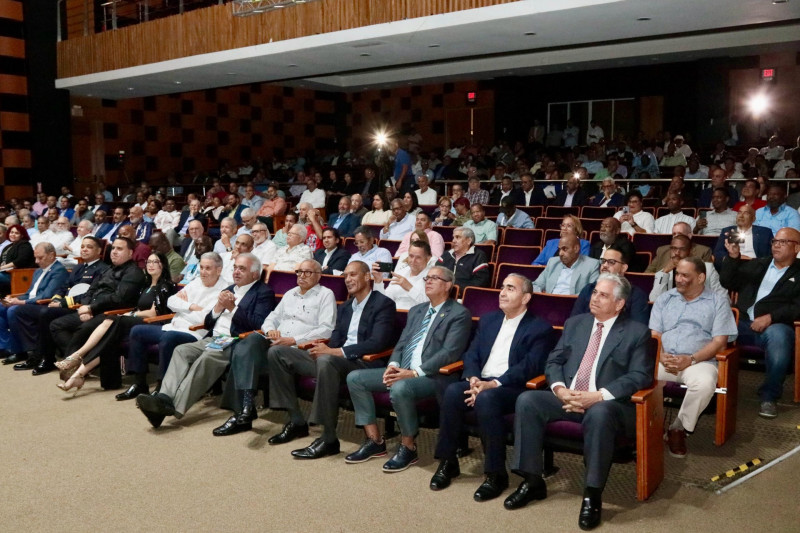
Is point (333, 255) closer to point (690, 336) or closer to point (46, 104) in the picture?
point (690, 336)

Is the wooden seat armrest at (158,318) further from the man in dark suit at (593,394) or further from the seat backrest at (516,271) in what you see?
the man in dark suit at (593,394)

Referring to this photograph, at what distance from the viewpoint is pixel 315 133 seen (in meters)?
15.3

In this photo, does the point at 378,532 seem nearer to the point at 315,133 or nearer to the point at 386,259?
the point at 386,259

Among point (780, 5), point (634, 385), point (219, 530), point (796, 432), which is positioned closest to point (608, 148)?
point (780, 5)

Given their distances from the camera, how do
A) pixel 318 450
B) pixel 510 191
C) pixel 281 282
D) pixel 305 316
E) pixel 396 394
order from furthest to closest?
1. pixel 510 191
2. pixel 281 282
3. pixel 305 316
4. pixel 318 450
5. pixel 396 394

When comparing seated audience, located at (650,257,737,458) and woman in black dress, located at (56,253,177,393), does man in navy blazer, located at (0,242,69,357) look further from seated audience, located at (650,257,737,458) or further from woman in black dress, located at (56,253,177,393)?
seated audience, located at (650,257,737,458)

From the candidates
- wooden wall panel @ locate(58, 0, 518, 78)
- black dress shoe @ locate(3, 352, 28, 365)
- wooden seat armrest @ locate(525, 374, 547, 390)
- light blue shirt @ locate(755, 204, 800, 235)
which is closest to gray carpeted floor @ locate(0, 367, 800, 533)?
wooden seat armrest @ locate(525, 374, 547, 390)

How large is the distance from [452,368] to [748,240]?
2638mm

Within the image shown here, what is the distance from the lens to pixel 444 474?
307cm

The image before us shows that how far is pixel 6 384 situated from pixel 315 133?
11.1 metres

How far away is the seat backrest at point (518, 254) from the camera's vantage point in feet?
17.7

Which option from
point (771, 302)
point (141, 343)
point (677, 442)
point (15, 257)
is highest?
point (15, 257)

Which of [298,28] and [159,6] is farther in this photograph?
[159,6]

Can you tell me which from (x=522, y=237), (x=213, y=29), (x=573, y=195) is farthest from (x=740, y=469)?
(x=213, y=29)
